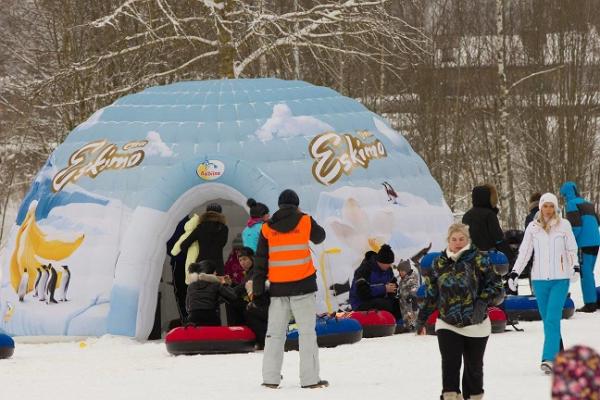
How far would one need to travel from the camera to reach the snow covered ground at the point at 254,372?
9.29 m

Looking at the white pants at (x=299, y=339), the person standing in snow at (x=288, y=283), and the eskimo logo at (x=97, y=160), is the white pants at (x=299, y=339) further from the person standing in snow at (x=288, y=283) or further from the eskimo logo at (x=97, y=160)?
the eskimo logo at (x=97, y=160)

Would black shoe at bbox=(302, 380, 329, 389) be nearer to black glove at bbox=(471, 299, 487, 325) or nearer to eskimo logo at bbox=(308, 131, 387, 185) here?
black glove at bbox=(471, 299, 487, 325)

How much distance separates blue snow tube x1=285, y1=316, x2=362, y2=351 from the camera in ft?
40.2

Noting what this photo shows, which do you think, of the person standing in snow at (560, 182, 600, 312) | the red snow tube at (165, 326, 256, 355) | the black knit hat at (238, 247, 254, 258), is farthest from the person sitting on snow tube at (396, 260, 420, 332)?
the person standing in snow at (560, 182, 600, 312)

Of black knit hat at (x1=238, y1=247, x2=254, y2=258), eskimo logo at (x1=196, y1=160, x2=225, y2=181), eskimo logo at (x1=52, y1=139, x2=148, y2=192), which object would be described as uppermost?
eskimo logo at (x1=52, y1=139, x2=148, y2=192)

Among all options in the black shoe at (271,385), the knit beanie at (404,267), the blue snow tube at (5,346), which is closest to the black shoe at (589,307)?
the knit beanie at (404,267)

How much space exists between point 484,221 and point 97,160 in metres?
4.18

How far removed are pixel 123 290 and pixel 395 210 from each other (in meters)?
2.84

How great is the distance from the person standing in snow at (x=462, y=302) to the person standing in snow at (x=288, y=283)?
5.04 ft

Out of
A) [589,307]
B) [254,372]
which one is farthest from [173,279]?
[589,307]

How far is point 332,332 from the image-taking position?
12.4 meters

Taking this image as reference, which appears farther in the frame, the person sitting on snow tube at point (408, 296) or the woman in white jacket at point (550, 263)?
the person sitting on snow tube at point (408, 296)

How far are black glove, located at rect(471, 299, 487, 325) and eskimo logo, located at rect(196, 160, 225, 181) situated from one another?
605 centimetres

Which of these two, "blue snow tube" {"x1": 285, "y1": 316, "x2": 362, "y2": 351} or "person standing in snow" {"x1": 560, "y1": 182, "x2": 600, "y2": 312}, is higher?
"person standing in snow" {"x1": 560, "y1": 182, "x2": 600, "y2": 312}
